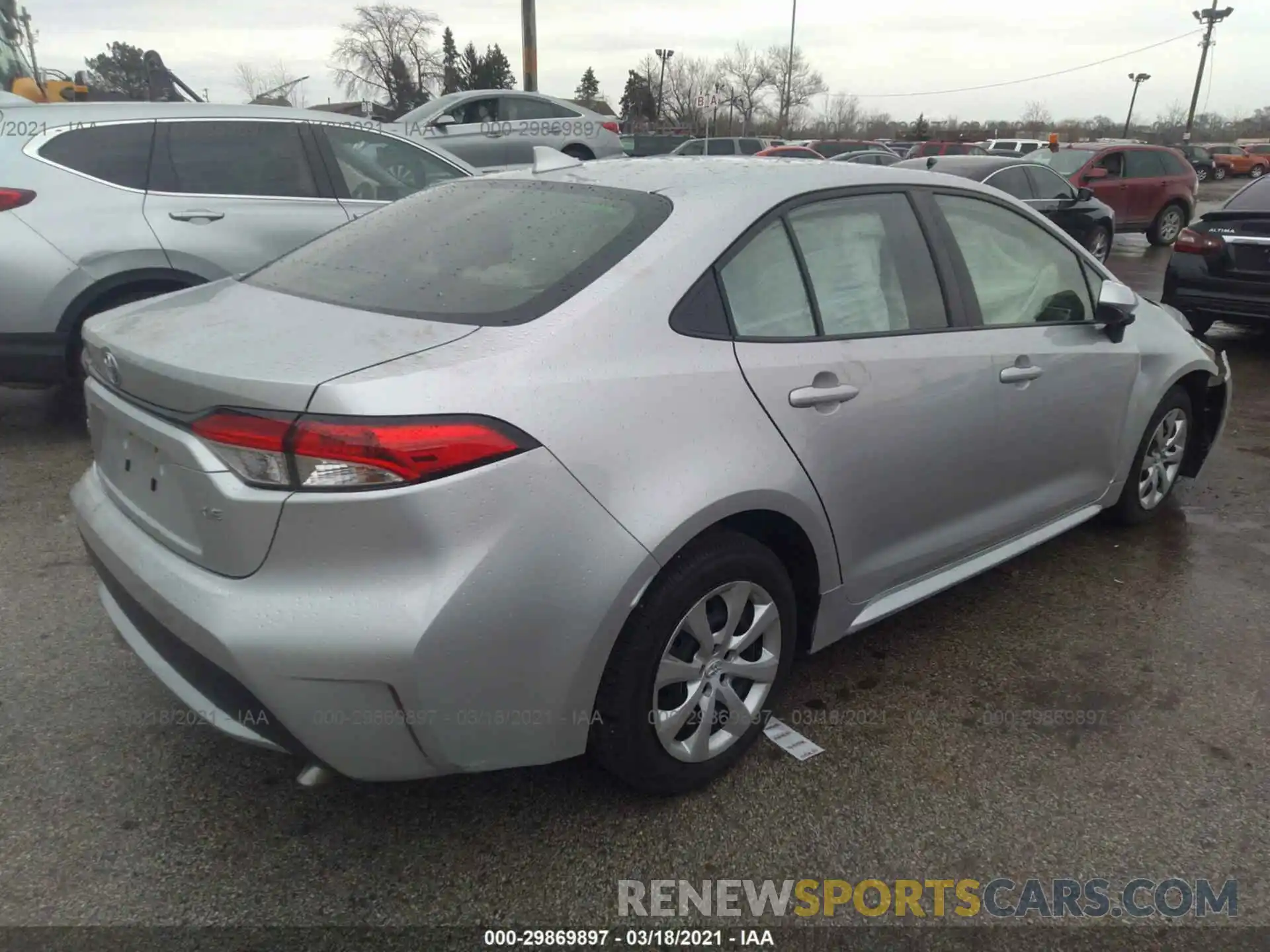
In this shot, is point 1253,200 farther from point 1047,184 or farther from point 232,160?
point 232,160

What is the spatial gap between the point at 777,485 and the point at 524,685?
797 mm

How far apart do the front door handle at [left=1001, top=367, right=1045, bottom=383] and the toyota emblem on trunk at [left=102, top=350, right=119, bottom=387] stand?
2.49m

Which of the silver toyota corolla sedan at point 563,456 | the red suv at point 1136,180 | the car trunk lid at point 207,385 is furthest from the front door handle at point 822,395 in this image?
the red suv at point 1136,180

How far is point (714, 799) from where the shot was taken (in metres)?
2.44

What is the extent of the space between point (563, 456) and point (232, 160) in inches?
166

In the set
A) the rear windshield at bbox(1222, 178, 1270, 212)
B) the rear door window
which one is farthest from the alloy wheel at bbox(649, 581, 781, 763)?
the rear door window

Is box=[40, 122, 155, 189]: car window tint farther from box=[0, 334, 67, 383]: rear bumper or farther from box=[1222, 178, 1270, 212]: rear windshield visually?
box=[1222, 178, 1270, 212]: rear windshield

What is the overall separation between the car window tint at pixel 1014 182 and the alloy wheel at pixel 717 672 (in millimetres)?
9941

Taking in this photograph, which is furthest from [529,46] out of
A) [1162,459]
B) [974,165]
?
[1162,459]

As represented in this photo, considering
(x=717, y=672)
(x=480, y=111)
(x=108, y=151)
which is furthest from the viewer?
(x=480, y=111)

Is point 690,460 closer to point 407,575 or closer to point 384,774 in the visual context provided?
point 407,575

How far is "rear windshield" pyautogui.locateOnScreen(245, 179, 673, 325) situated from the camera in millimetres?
2207

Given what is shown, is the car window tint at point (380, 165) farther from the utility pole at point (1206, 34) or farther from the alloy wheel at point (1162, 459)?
the utility pole at point (1206, 34)

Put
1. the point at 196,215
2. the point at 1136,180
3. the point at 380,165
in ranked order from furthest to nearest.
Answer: the point at 1136,180, the point at 380,165, the point at 196,215
